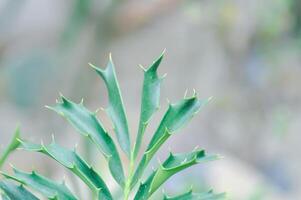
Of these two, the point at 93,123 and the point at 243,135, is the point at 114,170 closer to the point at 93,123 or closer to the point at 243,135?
the point at 93,123

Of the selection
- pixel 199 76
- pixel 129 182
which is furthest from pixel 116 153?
pixel 199 76

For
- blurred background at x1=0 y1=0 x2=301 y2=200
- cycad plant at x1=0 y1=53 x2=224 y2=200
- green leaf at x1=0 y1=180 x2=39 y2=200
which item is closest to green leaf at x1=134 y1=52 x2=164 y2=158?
cycad plant at x1=0 y1=53 x2=224 y2=200

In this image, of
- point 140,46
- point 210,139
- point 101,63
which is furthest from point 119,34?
point 101,63

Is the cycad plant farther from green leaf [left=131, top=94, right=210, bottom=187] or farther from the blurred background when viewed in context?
the blurred background

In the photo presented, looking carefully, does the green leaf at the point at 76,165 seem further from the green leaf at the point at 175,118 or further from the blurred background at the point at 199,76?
the blurred background at the point at 199,76

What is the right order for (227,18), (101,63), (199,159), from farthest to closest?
(227,18) → (101,63) → (199,159)

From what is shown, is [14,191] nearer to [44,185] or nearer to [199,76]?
[44,185]

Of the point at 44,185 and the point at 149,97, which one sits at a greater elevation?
the point at 149,97
